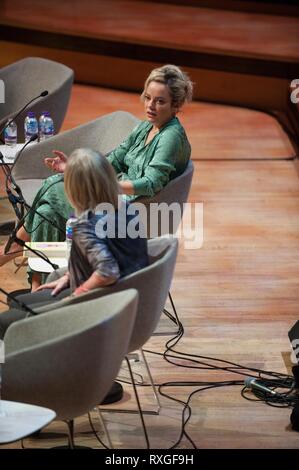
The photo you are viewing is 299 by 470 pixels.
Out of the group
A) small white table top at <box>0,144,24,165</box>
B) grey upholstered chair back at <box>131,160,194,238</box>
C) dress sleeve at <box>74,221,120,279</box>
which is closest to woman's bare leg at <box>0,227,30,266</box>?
small white table top at <box>0,144,24,165</box>

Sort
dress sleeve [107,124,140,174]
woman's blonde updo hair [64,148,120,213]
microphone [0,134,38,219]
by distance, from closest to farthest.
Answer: woman's blonde updo hair [64,148,120,213]
microphone [0,134,38,219]
dress sleeve [107,124,140,174]

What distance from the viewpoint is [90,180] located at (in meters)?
3.66

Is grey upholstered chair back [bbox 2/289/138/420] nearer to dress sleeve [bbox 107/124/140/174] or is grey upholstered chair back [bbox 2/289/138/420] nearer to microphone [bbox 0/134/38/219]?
microphone [bbox 0/134/38/219]

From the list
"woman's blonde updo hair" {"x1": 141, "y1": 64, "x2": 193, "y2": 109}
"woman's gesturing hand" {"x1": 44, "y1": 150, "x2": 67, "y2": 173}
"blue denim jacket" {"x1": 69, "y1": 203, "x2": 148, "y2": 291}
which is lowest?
"woman's gesturing hand" {"x1": 44, "y1": 150, "x2": 67, "y2": 173}

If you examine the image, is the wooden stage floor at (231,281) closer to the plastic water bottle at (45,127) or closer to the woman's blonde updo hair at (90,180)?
the plastic water bottle at (45,127)

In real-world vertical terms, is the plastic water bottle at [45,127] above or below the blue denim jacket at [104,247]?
below

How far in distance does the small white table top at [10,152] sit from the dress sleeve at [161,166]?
0.88 m

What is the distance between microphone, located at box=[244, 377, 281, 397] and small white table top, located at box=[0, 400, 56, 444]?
1388 millimetres

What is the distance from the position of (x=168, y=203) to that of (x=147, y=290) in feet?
3.90

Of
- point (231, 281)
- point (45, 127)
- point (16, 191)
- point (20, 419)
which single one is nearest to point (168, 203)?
point (16, 191)

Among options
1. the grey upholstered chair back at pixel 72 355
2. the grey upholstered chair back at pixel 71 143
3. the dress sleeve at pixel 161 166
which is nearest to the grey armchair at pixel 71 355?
the grey upholstered chair back at pixel 72 355

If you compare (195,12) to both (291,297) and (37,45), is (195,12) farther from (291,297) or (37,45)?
(291,297)

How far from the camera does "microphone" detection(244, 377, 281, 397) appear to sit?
14.2ft

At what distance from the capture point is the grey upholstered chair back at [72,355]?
3.27 meters
